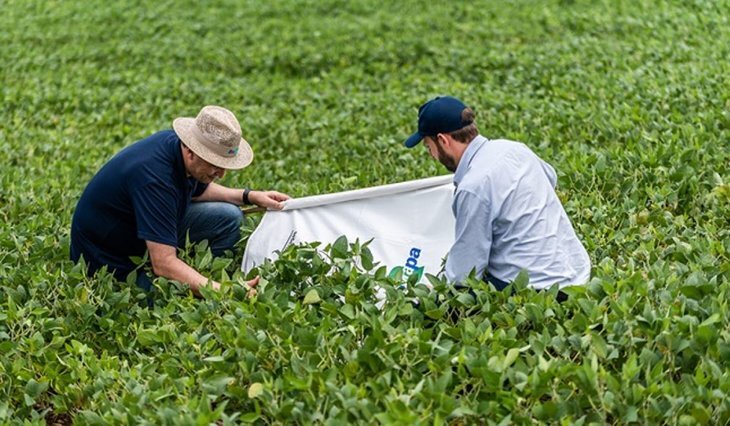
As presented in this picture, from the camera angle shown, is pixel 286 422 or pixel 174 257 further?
pixel 174 257

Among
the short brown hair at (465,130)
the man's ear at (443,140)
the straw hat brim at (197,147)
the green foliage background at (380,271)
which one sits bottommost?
the green foliage background at (380,271)

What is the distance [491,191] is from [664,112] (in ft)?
12.8

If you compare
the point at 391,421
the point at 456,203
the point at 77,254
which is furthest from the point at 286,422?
the point at 77,254

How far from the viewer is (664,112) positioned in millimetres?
7977

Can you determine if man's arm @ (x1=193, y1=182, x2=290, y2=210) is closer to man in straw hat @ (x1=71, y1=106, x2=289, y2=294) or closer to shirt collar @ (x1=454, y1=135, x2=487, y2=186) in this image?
man in straw hat @ (x1=71, y1=106, x2=289, y2=294)

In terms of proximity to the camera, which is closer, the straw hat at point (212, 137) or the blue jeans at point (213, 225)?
the straw hat at point (212, 137)

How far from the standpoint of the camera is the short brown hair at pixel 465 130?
15.8 feet

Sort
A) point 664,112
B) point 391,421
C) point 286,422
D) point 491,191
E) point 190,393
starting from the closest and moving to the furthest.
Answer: point 391,421 → point 286,422 → point 190,393 → point 491,191 → point 664,112

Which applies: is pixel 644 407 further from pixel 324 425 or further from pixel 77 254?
pixel 77 254

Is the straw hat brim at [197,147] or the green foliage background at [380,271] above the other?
the straw hat brim at [197,147]

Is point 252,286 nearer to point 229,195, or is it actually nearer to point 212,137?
point 212,137

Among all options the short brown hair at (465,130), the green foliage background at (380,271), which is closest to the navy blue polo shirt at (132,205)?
the green foliage background at (380,271)

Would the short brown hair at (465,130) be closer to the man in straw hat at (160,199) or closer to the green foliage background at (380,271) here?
the green foliage background at (380,271)

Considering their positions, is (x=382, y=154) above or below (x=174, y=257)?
below
